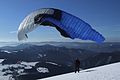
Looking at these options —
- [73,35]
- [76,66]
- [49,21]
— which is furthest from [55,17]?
[76,66]

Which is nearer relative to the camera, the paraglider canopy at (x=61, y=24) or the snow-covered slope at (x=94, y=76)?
the paraglider canopy at (x=61, y=24)

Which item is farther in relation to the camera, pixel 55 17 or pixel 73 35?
pixel 55 17

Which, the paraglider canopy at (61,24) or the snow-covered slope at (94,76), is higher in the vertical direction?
the paraglider canopy at (61,24)

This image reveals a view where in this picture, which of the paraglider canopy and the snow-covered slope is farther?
the snow-covered slope

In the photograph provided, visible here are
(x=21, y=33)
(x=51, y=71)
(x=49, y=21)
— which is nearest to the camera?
(x=49, y=21)

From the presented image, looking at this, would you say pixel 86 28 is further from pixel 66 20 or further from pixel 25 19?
pixel 25 19

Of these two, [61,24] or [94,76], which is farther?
[94,76]

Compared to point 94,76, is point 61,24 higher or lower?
higher

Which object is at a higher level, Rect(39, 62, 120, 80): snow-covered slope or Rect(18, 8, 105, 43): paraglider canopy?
Rect(18, 8, 105, 43): paraglider canopy
